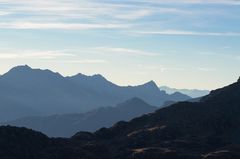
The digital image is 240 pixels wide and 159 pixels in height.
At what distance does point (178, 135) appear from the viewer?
585 ft

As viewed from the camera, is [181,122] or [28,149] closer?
[28,149]

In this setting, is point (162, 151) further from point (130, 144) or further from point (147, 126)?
point (147, 126)

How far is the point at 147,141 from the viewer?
17112 cm

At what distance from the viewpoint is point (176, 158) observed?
14388 centimetres

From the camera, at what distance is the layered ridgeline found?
142m

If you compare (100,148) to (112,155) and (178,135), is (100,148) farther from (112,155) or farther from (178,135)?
(178,135)

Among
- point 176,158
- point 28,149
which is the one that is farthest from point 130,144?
point 28,149

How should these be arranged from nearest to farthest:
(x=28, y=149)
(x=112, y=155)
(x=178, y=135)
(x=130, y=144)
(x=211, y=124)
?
(x=28, y=149), (x=112, y=155), (x=130, y=144), (x=178, y=135), (x=211, y=124)

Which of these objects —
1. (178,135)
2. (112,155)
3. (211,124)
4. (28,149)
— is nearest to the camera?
(28,149)

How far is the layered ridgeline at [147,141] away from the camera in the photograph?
465 feet

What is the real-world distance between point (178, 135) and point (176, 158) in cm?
3500

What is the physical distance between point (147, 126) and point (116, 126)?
1349 centimetres

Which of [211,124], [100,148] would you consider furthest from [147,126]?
[100,148]

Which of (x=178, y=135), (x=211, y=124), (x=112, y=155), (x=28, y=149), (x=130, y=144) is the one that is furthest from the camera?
(x=211, y=124)
